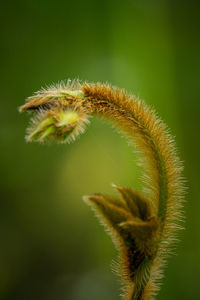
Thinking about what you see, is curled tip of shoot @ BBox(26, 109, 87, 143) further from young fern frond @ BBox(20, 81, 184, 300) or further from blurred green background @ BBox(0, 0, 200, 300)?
blurred green background @ BBox(0, 0, 200, 300)

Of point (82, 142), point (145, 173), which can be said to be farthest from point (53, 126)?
point (82, 142)

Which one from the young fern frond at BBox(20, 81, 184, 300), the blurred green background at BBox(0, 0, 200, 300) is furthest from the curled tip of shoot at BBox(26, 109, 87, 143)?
the blurred green background at BBox(0, 0, 200, 300)

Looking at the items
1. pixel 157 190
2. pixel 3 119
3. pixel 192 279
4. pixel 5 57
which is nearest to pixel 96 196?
pixel 157 190

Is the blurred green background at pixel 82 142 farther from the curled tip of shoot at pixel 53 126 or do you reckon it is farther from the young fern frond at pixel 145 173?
the curled tip of shoot at pixel 53 126

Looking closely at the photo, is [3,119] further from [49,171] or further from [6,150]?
[49,171]

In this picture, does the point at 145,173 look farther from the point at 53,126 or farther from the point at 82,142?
the point at 82,142

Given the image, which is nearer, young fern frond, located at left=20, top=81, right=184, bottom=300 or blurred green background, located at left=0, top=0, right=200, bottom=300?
young fern frond, located at left=20, top=81, right=184, bottom=300
